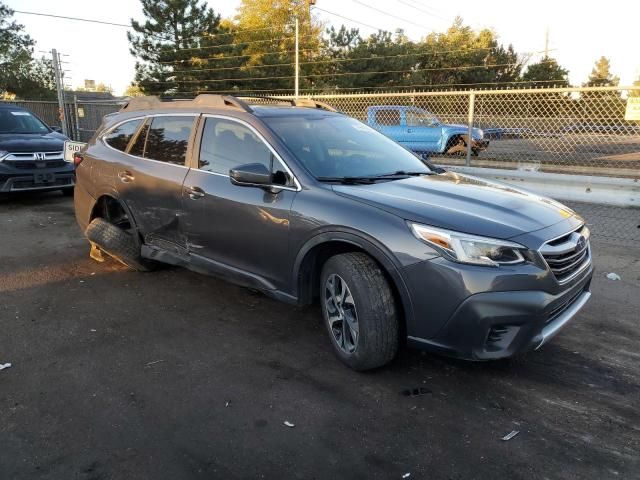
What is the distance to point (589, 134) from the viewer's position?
920 cm

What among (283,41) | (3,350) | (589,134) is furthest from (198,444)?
(283,41)

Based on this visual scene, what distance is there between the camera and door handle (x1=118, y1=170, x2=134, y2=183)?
4.79m

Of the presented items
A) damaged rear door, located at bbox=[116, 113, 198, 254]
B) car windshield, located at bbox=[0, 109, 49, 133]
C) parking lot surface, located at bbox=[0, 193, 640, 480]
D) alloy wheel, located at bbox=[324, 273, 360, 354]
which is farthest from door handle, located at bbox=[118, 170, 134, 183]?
car windshield, located at bbox=[0, 109, 49, 133]

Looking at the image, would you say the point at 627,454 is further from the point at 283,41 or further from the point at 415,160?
the point at 283,41

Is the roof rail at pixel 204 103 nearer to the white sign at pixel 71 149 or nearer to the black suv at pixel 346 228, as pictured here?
the black suv at pixel 346 228

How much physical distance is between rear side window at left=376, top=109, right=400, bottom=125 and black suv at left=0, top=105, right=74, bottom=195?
22.5 feet

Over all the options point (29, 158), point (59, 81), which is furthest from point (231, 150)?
point (59, 81)

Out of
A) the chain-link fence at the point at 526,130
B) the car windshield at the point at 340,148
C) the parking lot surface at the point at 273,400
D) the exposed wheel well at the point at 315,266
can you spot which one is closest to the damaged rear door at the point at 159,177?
the parking lot surface at the point at 273,400

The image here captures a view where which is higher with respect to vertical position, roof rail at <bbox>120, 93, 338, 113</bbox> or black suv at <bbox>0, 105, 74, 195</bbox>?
roof rail at <bbox>120, 93, 338, 113</bbox>

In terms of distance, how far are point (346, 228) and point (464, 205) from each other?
748 millimetres

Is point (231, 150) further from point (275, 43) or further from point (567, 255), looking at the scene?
point (275, 43)

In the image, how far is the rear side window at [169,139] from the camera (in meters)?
4.41

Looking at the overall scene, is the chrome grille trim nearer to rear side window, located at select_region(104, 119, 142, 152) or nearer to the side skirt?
rear side window, located at select_region(104, 119, 142, 152)

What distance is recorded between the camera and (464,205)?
3.17 metres
